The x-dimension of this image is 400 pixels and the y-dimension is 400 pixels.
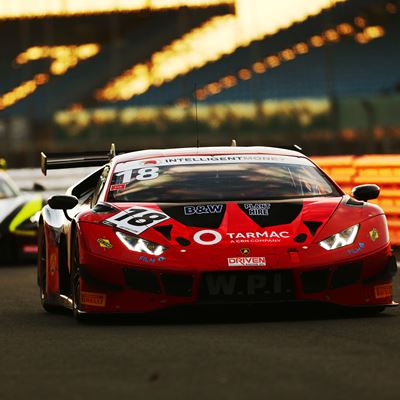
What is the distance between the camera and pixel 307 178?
380 inches

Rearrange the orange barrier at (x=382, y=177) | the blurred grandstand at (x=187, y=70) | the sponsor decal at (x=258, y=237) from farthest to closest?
the blurred grandstand at (x=187, y=70)
the orange barrier at (x=382, y=177)
the sponsor decal at (x=258, y=237)

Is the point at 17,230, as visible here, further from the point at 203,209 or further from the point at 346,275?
the point at 346,275

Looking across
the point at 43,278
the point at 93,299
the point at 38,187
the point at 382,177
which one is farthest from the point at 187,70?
the point at 93,299

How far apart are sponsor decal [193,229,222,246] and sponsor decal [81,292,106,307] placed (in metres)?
0.65

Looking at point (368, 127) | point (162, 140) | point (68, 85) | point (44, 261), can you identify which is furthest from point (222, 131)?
point (44, 261)

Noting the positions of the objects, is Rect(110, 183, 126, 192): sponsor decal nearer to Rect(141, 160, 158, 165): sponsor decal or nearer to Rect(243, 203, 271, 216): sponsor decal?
Rect(141, 160, 158, 165): sponsor decal

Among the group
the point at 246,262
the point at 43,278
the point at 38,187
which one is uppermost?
the point at 246,262

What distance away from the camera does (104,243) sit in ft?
28.1

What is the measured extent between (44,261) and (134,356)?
3.87 metres

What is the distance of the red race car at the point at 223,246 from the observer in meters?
8.38

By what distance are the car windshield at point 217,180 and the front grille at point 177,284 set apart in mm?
829

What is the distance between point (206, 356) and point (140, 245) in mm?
1892

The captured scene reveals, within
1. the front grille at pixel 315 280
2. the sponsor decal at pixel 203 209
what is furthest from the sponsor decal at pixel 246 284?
the sponsor decal at pixel 203 209

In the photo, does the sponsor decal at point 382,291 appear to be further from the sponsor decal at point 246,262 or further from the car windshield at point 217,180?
the car windshield at point 217,180
